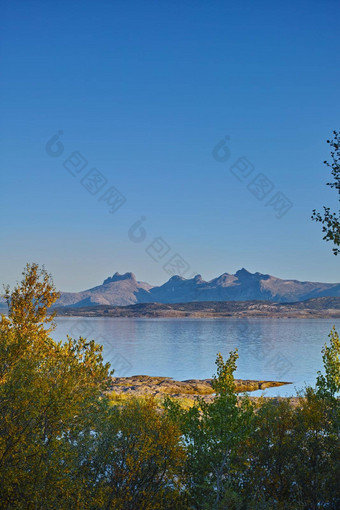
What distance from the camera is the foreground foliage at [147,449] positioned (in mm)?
13758

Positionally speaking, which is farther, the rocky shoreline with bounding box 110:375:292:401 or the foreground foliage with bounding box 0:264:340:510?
the rocky shoreline with bounding box 110:375:292:401

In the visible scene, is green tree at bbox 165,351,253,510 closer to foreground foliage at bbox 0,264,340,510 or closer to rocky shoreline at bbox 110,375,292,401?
foreground foliage at bbox 0,264,340,510

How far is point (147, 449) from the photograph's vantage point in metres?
15.7

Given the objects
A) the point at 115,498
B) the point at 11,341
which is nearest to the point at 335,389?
the point at 115,498

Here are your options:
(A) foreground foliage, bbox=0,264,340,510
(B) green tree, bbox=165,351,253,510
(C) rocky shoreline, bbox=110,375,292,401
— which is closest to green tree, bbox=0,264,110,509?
(A) foreground foliage, bbox=0,264,340,510

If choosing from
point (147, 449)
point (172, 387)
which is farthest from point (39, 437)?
point (172, 387)

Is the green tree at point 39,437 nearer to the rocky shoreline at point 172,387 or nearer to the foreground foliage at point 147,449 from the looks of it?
the foreground foliage at point 147,449

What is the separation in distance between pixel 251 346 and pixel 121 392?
3762 inches

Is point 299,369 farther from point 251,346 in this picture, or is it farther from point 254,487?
point 254,487

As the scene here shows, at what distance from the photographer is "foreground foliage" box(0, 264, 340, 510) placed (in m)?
13.8

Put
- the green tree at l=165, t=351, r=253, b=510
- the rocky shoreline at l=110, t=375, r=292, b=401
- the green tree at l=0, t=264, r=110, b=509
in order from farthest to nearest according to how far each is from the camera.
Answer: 1. the rocky shoreline at l=110, t=375, r=292, b=401
2. the green tree at l=165, t=351, r=253, b=510
3. the green tree at l=0, t=264, r=110, b=509

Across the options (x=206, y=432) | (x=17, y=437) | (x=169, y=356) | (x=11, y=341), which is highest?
(x=11, y=341)

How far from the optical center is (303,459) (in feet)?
62.1

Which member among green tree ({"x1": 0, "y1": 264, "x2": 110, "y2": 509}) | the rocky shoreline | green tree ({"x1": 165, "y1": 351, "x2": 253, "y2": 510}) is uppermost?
green tree ({"x1": 0, "y1": 264, "x2": 110, "y2": 509})
